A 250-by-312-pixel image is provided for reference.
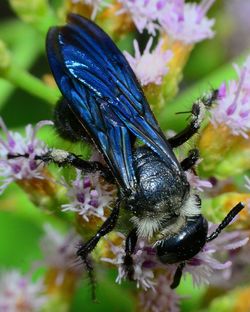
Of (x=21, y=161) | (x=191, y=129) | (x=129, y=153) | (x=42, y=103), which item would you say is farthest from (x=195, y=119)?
(x=42, y=103)

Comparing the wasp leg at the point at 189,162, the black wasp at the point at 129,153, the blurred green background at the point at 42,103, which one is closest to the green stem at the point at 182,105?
the blurred green background at the point at 42,103

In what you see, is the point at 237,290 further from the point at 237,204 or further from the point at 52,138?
the point at 52,138

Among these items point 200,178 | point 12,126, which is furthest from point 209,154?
point 12,126

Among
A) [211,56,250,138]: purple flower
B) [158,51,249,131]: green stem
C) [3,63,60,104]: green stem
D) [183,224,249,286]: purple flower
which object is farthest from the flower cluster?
[3,63,60,104]: green stem

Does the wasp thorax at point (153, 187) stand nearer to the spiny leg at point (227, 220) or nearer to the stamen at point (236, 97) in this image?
the spiny leg at point (227, 220)

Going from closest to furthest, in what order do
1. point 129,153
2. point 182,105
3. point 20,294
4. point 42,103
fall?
point 129,153
point 182,105
point 20,294
point 42,103

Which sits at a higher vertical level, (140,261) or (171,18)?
(171,18)

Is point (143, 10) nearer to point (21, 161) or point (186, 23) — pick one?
point (186, 23)
